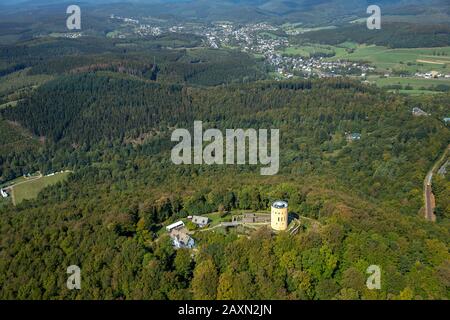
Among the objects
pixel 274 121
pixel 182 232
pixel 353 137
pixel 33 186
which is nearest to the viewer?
pixel 182 232

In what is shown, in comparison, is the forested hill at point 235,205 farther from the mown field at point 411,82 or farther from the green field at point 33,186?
the mown field at point 411,82

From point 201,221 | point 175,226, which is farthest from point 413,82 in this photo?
point 175,226

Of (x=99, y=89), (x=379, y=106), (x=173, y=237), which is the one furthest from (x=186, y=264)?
(x=99, y=89)

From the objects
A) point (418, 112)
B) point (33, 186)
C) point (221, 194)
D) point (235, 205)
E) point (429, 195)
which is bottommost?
point (33, 186)

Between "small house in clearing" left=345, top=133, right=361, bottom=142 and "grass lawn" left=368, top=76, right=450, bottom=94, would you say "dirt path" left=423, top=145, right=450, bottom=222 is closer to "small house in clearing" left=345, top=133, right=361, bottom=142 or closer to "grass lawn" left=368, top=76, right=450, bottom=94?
"small house in clearing" left=345, top=133, right=361, bottom=142

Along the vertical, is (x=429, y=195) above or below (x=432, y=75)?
below

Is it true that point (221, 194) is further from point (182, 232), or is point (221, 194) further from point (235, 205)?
point (182, 232)

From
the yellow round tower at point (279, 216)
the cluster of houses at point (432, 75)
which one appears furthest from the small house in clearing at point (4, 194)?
the cluster of houses at point (432, 75)
